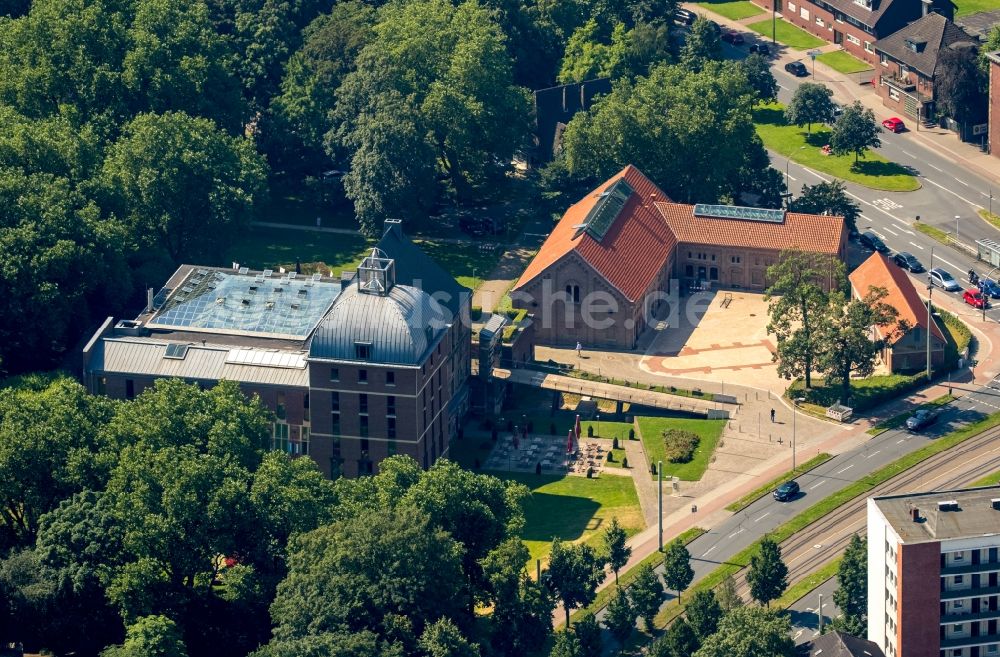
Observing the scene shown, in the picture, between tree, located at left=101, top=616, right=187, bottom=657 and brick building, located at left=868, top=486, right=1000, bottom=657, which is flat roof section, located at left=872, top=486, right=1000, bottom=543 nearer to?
brick building, located at left=868, top=486, right=1000, bottom=657

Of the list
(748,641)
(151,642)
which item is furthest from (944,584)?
(151,642)

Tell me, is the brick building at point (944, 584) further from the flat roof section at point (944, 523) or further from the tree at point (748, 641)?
the tree at point (748, 641)

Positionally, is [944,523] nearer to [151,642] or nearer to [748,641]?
[748,641]

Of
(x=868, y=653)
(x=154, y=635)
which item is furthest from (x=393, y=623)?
(x=868, y=653)

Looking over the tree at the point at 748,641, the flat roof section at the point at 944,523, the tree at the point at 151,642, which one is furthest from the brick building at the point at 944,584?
the tree at the point at 151,642

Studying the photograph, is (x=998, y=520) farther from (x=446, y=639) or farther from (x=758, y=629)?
(x=446, y=639)

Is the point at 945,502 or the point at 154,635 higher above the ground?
the point at 945,502

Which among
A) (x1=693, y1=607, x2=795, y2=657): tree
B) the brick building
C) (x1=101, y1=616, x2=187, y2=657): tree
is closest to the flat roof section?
the brick building
